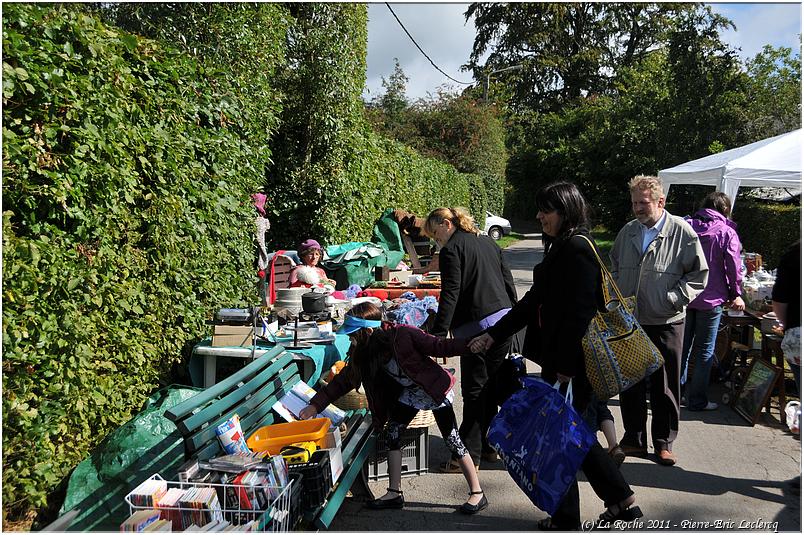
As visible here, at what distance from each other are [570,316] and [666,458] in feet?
6.58

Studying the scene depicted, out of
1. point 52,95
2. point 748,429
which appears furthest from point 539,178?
point 52,95

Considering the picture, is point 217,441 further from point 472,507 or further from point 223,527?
point 472,507

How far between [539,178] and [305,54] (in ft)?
108

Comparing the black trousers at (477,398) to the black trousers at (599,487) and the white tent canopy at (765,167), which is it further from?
the white tent canopy at (765,167)

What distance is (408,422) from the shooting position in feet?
13.6

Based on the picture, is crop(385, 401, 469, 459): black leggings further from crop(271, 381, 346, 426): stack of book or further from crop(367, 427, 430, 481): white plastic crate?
crop(271, 381, 346, 426): stack of book


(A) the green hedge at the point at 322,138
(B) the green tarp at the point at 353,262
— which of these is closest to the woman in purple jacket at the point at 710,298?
(B) the green tarp at the point at 353,262

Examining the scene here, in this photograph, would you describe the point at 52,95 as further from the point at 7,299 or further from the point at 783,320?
the point at 783,320

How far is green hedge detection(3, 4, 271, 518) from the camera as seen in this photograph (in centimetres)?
341

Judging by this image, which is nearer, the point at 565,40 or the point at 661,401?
the point at 661,401

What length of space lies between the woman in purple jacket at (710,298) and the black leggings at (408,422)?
2.89 m

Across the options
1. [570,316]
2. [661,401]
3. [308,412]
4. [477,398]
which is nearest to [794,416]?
[661,401]

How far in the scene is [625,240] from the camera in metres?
5.11

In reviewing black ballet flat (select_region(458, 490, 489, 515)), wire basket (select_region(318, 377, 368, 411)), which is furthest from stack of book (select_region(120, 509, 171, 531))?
wire basket (select_region(318, 377, 368, 411))
